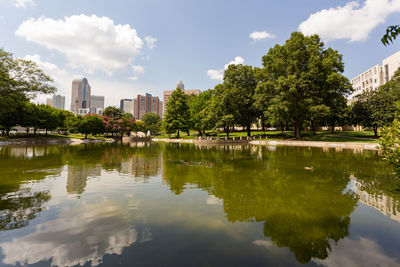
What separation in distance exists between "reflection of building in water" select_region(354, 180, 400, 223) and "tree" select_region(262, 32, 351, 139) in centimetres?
3180

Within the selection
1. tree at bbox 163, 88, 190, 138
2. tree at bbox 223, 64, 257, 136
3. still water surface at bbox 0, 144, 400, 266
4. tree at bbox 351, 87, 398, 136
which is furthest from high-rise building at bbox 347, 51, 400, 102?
still water surface at bbox 0, 144, 400, 266

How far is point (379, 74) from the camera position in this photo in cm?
8512

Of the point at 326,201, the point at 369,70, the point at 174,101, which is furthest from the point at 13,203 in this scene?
the point at 369,70

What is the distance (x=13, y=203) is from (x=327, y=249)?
27.9ft

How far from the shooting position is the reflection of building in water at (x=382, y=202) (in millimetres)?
5688

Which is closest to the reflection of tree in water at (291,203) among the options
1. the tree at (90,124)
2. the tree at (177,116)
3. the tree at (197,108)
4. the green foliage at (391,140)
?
the green foliage at (391,140)

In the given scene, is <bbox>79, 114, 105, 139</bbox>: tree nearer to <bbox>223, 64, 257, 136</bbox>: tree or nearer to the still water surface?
<bbox>223, 64, 257, 136</bbox>: tree

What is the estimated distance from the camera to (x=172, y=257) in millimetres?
3594

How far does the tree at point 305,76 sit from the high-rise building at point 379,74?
44.5 metres

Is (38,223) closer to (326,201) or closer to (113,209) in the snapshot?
(113,209)

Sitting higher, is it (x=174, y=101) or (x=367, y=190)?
(x=174, y=101)

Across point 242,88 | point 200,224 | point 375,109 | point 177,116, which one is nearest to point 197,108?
point 177,116

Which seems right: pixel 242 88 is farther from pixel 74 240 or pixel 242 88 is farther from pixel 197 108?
pixel 74 240

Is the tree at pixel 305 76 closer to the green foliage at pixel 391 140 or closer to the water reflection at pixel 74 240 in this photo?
the green foliage at pixel 391 140
